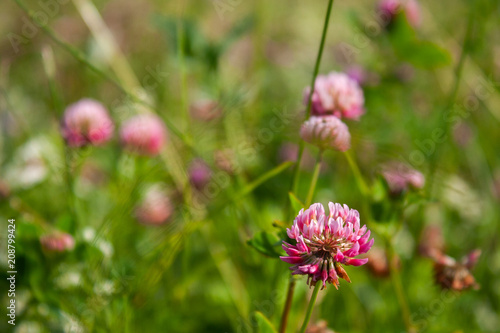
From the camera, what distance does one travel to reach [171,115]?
184cm

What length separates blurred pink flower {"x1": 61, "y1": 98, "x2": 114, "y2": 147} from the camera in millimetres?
915

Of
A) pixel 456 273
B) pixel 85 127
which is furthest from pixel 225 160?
pixel 456 273

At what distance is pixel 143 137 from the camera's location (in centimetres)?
111

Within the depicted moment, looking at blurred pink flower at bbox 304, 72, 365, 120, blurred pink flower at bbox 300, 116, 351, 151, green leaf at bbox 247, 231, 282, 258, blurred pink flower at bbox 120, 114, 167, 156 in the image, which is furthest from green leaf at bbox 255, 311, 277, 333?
blurred pink flower at bbox 120, 114, 167, 156

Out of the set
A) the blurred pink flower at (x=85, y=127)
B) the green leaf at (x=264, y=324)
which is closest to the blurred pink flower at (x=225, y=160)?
the blurred pink flower at (x=85, y=127)

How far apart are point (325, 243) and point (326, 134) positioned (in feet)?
0.52

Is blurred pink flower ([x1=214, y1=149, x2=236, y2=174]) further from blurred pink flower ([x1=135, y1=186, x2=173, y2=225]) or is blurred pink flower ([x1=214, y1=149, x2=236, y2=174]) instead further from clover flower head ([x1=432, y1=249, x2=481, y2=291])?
clover flower head ([x1=432, y1=249, x2=481, y2=291])

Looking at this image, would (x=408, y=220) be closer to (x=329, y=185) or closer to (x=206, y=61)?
(x=329, y=185)

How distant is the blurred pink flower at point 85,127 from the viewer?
0.91m

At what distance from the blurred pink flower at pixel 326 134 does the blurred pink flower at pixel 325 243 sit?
4.9 inches

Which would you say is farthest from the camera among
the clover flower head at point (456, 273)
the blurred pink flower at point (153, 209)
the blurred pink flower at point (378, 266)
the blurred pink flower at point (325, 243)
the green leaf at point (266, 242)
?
the blurred pink flower at point (153, 209)

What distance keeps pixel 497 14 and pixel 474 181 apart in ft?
1.69

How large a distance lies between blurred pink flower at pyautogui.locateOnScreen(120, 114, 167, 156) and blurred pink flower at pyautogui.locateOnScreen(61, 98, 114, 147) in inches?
3.5

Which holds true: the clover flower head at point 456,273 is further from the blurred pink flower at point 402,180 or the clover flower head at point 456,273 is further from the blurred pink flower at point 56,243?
the blurred pink flower at point 56,243
